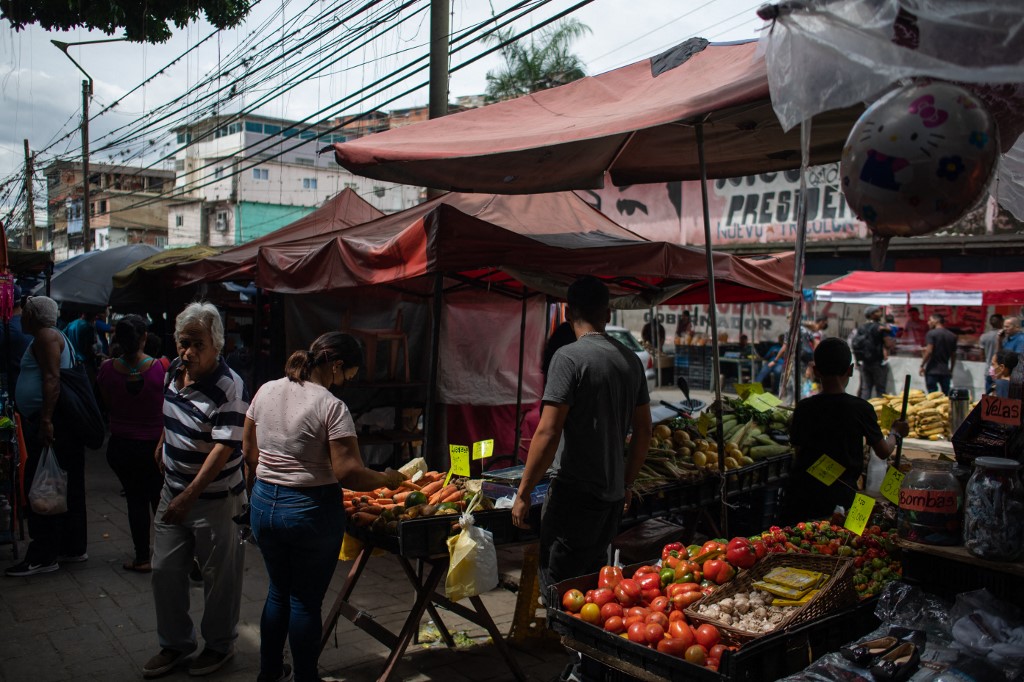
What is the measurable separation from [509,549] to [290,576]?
11.4 feet

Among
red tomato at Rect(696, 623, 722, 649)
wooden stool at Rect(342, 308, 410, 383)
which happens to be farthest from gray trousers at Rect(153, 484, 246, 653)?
wooden stool at Rect(342, 308, 410, 383)

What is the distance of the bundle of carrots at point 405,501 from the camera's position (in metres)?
4.07

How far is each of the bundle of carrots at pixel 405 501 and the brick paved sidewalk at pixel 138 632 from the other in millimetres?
918

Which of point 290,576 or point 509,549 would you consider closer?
point 290,576

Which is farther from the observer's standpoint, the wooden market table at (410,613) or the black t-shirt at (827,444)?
the black t-shirt at (827,444)

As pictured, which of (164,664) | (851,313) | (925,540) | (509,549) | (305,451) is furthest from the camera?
(851,313)

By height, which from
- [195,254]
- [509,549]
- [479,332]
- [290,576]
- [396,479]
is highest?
[195,254]

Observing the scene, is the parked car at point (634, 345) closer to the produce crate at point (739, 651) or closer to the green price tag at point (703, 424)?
the green price tag at point (703, 424)

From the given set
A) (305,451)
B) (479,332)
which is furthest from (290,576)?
(479,332)

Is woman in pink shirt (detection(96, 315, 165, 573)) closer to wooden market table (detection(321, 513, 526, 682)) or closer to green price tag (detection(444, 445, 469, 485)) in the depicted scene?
wooden market table (detection(321, 513, 526, 682))

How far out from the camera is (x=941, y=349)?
14.3 meters

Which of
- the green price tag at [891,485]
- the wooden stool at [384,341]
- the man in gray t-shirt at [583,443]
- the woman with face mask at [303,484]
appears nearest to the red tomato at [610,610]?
the man in gray t-shirt at [583,443]

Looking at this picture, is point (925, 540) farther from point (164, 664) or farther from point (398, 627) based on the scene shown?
point (164, 664)

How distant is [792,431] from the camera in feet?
15.5
